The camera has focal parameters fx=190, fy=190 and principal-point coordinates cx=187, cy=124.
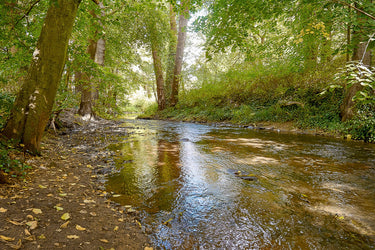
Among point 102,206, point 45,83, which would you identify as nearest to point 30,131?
point 45,83

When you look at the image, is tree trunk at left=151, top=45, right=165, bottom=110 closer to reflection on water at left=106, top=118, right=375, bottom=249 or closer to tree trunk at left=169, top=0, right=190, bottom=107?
tree trunk at left=169, top=0, right=190, bottom=107

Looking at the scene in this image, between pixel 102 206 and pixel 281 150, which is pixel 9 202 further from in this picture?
pixel 281 150

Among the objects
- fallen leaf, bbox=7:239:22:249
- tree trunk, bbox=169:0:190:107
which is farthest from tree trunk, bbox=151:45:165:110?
fallen leaf, bbox=7:239:22:249

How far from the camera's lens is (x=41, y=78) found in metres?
3.17

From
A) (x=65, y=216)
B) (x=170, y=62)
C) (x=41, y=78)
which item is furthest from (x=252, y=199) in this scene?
(x=170, y=62)

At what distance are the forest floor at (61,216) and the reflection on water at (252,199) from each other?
23 cm

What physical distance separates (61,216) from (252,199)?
226 cm

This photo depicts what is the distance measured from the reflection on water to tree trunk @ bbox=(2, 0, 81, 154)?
67.3 inches

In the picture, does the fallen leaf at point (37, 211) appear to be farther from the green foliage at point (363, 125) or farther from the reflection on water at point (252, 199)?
the green foliage at point (363, 125)

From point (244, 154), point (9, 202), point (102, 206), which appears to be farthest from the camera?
point (244, 154)

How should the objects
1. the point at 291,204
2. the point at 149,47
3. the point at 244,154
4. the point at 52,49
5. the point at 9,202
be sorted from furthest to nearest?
the point at 149,47
the point at 244,154
the point at 52,49
the point at 291,204
the point at 9,202

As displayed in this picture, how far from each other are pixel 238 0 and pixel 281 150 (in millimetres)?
4255

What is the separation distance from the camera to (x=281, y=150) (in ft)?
17.8

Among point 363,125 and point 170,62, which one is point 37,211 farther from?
point 170,62
